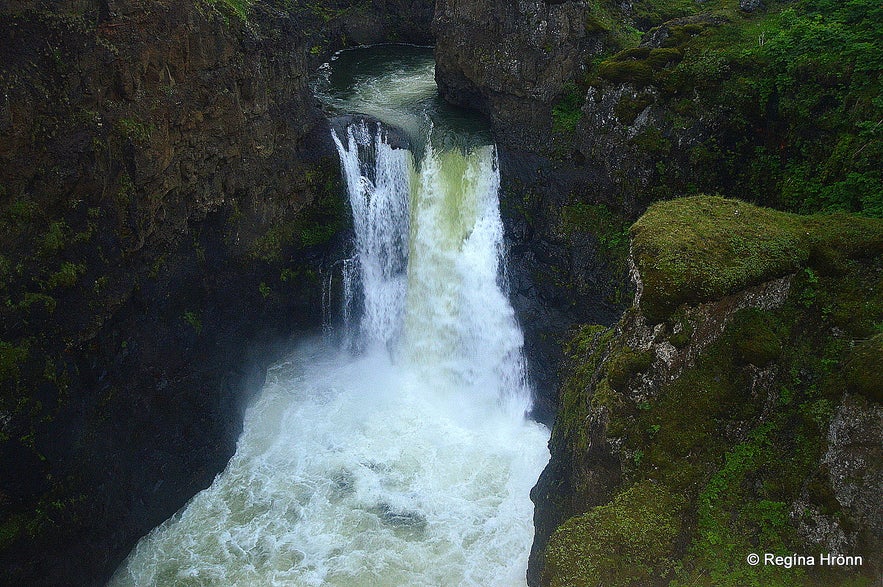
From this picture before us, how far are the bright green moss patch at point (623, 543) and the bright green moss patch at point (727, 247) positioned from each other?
278cm

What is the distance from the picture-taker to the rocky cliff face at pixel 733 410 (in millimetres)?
8531

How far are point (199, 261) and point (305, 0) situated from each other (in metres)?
17.5

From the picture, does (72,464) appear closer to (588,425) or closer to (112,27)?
(112,27)

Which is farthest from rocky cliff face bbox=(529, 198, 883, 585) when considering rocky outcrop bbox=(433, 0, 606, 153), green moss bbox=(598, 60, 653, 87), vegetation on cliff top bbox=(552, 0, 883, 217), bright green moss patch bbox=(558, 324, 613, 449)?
rocky outcrop bbox=(433, 0, 606, 153)

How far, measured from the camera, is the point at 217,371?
16.6m

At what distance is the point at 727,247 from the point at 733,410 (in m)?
2.53

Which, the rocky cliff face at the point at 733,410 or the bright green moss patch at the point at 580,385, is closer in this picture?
the rocky cliff face at the point at 733,410

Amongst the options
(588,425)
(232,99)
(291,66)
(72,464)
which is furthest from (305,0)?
(588,425)

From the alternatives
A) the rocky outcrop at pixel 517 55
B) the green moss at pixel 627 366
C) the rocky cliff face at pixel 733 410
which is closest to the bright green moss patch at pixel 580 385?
the rocky cliff face at pixel 733 410

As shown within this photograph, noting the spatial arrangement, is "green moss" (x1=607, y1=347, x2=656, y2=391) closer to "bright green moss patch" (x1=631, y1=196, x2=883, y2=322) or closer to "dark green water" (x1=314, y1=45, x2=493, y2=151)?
"bright green moss patch" (x1=631, y1=196, x2=883, y2=322)

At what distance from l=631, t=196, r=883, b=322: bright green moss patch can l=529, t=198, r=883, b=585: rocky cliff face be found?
0.02m

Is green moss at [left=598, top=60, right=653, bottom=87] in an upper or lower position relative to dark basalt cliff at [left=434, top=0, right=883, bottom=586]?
upper

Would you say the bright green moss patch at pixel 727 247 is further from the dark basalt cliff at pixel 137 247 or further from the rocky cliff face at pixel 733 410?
the dark basalt cliff at pixel 137 247

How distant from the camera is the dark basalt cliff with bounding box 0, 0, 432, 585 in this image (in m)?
11.3
